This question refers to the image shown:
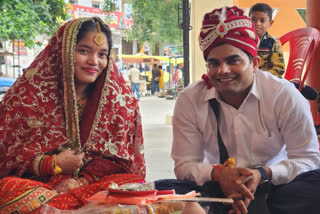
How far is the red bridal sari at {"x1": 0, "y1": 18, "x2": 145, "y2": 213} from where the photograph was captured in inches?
94.9

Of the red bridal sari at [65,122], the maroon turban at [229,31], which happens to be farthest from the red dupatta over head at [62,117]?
the maroon turban at [229,31]

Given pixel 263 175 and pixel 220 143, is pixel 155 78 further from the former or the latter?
pixel 263 175

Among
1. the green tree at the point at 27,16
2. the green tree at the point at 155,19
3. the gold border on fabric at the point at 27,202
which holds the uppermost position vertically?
the green tree at the point at 155,19

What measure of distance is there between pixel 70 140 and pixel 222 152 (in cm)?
88

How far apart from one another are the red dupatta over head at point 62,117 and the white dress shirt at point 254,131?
1.18 ft

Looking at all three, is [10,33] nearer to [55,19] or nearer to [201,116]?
[55,19]

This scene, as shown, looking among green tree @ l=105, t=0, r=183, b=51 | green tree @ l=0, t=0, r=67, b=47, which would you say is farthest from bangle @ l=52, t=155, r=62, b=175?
green tree @ l=105, t=0, r=183, b=51

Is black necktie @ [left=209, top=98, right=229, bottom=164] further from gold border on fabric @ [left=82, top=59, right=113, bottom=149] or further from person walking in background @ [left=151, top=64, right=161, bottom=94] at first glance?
person walking in background @ [left=151, top=64, right=161, bottom=94]

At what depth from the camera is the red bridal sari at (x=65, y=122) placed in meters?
2.41

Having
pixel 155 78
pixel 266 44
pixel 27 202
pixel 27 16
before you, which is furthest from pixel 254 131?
pixel 155 78

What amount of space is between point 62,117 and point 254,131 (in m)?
1.11

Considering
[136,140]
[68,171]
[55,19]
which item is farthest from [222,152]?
[55,19]

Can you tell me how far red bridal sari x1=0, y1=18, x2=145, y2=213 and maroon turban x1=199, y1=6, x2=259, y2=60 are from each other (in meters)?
0.67

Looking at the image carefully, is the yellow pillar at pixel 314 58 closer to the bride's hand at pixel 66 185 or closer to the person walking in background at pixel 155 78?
the bride's hand at pixel 66 185
